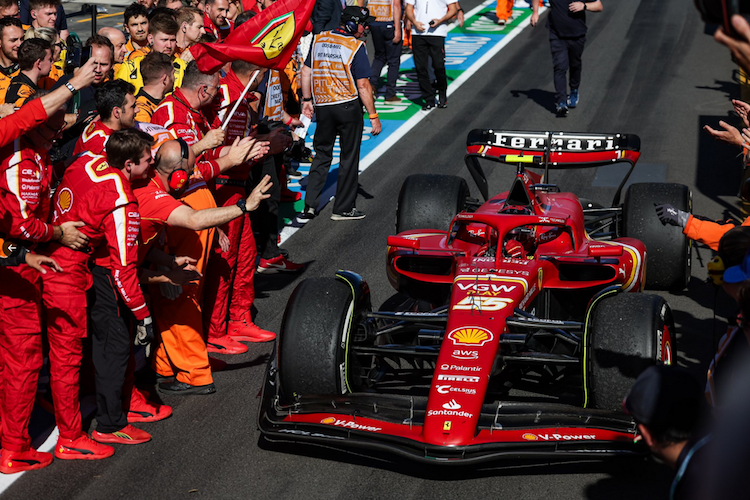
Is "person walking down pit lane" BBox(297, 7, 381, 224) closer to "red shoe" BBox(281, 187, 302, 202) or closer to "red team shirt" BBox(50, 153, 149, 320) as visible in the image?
"red shoe" BBox(281, 187, 302, 202)

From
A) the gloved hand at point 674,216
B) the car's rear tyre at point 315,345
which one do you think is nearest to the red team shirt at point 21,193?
the car's rear tyre at point 315,345

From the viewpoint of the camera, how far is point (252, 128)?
26.9 feet

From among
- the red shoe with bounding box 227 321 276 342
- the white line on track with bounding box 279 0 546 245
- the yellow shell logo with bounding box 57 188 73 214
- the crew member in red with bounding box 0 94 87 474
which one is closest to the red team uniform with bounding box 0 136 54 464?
the crew member in red with bounding box 0 94 87 474

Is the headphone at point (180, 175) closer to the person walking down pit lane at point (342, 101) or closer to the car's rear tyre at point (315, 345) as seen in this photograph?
the car's rear tyre at point (315, 345)

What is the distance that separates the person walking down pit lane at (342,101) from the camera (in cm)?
977

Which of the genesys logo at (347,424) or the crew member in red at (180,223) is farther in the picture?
the crew member in red at (180,223)

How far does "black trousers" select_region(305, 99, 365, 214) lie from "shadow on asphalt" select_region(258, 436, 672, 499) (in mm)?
4944

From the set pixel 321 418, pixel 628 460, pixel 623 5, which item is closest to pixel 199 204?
pixel 321 418

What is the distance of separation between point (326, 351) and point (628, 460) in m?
1.87

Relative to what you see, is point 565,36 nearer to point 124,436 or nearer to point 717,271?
point 717,271

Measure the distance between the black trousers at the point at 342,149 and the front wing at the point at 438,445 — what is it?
4.96 metres

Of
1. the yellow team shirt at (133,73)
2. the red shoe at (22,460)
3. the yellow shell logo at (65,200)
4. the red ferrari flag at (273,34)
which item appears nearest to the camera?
the red shoe at (22,460)

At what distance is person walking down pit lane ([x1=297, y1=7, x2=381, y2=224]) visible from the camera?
9766 mm

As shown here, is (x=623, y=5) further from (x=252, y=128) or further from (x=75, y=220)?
(x=75, y=220)
